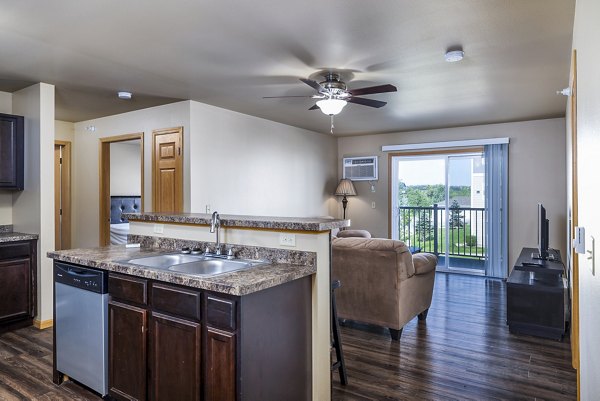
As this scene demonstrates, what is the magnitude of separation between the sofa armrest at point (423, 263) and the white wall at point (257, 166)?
2532mm

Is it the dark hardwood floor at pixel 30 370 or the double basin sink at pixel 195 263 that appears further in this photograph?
the dark hardwood floor at pixel 30 370

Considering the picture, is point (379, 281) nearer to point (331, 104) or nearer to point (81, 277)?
point (331, 104)

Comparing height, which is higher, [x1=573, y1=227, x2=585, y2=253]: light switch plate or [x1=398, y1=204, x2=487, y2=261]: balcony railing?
[x1=573, y1=227, x2=585, y2=253]: light switch plate

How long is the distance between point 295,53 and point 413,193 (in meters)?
4.65

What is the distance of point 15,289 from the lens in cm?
382

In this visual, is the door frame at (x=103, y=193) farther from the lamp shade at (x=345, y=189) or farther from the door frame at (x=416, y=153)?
the door frame at (x=416, y=153)

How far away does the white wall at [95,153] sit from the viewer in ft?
15.8

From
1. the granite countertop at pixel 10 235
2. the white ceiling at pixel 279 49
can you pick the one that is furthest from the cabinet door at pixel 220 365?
the granite countertop at pixel 10 235

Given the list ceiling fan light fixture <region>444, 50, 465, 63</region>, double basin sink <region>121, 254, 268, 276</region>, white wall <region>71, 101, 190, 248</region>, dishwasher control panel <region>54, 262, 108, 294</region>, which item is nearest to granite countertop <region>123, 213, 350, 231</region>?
double basin sink <region>121, 254, 268, 276</region>

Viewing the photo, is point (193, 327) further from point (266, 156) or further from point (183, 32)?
point (266, 156)

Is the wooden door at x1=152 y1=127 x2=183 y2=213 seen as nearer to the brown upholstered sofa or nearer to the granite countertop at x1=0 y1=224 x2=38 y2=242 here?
the granite countertop at x1=0 y1=224 x2=38 y2=242

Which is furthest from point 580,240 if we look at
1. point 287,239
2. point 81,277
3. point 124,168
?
point 124,168

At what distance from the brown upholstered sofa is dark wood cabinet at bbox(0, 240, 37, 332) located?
10.1 ft

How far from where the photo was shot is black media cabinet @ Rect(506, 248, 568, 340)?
3.51m
